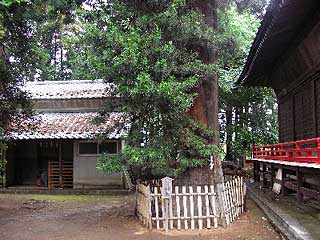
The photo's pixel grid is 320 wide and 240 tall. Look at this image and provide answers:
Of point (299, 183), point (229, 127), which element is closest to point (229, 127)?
point (229, 127)

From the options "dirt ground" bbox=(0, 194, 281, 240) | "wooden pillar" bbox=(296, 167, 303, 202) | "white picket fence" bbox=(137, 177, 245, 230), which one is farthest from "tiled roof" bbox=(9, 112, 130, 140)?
"wooden pillar" bbox=(296, 167, 303, 202)

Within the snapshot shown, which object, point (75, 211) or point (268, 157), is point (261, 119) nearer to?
point (268, 157)

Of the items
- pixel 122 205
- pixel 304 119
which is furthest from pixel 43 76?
pixel 304 119

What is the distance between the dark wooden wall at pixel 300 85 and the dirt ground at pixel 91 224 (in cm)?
320

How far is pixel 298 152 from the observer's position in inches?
Result: 435

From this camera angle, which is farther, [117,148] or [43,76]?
[43,76]

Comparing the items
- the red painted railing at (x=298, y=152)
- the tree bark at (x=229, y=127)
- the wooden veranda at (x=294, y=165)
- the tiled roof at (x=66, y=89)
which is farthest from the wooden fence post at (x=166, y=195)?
the tree bark at (x=229, y=127)

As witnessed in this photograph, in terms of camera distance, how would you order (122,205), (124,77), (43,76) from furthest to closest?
1. (43,76)
2. (122,205)
3. (124,77)

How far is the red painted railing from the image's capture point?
930 cm

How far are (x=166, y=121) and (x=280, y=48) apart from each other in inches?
233

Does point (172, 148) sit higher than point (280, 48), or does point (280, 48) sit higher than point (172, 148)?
point (280, 48)

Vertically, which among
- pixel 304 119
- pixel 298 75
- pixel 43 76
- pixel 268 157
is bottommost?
pixel 268 157

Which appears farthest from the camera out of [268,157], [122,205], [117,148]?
[117,148]

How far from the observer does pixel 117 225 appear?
34.6ft
